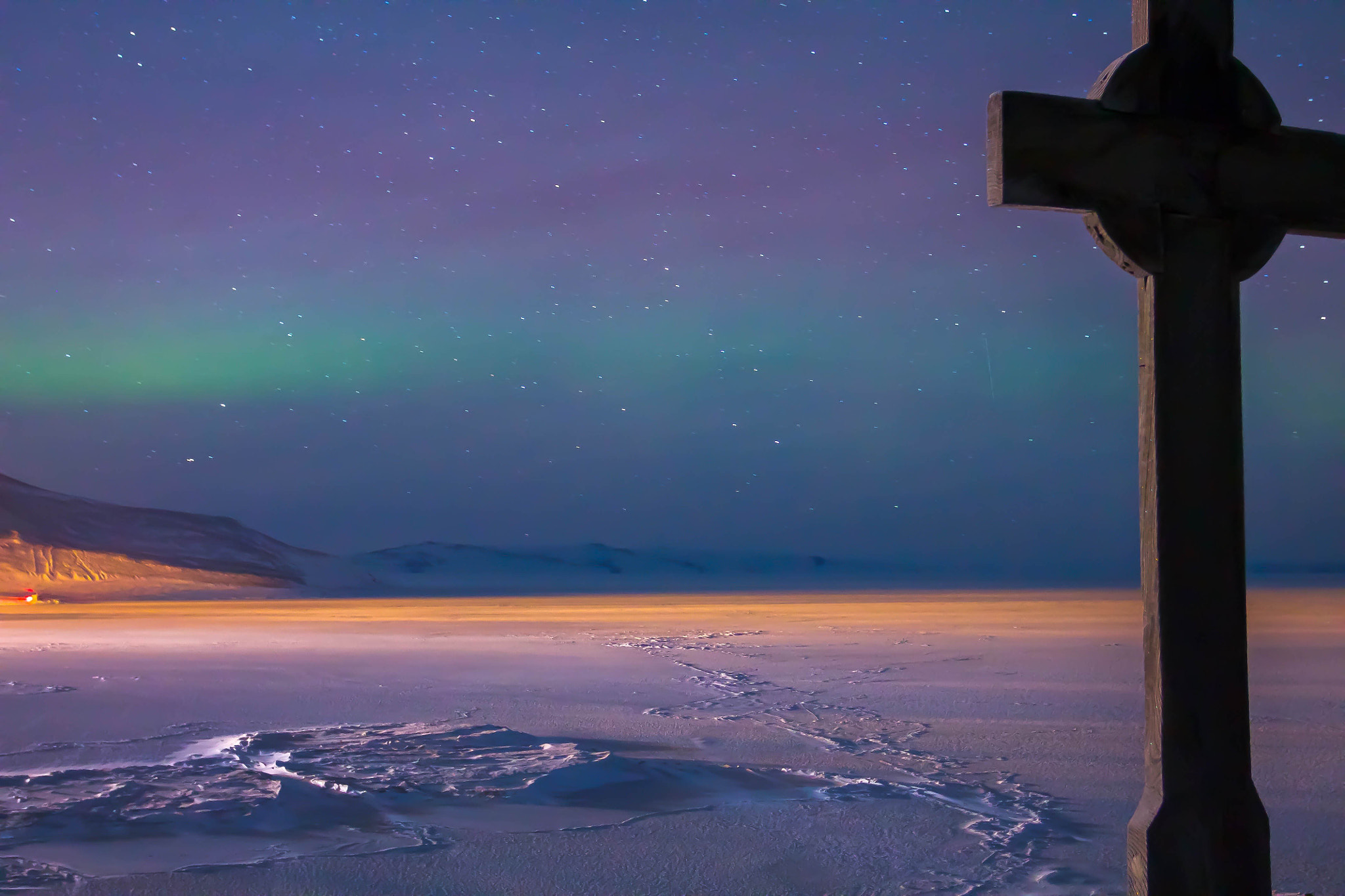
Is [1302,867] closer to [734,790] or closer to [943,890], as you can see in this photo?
[943,890]

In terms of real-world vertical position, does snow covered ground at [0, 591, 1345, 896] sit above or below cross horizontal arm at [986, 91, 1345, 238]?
below

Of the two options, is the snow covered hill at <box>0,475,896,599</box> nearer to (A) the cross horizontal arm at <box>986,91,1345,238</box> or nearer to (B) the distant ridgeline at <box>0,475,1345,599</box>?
(B) the distant ridgeline at <box>0,475,1345,599</box>

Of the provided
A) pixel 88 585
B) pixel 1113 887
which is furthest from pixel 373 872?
pixel 88 585

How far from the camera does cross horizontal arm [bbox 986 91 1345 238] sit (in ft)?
7.73

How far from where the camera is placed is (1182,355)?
7.61 feet

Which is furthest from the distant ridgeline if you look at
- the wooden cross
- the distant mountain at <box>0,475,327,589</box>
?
the wooden cross

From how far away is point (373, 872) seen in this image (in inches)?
155

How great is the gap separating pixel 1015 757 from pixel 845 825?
2.02 meters

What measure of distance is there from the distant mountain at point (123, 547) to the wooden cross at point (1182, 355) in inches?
2594

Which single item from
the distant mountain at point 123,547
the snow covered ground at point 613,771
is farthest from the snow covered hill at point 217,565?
the snow covered ground at point 613,771

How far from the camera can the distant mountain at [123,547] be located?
222 ft

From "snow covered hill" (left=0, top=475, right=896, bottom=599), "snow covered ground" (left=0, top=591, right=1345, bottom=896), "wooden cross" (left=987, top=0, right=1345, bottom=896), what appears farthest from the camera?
"snow covered hill" (left=0, top=475, right=896, bottom=599)

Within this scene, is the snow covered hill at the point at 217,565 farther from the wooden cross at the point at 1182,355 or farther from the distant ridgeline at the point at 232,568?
the wooden cross at the point at 1182,355

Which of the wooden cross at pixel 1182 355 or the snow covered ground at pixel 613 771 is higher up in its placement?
the wooden cross at pixel 1182 355
